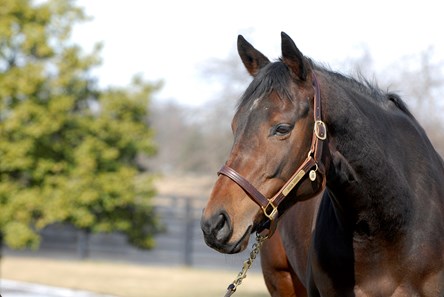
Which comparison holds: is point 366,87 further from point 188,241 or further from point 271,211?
point 188,241

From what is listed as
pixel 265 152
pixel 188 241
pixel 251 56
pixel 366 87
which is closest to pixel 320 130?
pixel 265 152

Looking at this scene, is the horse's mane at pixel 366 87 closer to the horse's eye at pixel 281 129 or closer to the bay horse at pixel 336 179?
the bay horse at pixel 336 179

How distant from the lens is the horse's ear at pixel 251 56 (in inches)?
165

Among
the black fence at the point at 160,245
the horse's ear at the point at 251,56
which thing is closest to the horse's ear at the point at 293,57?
the horse's ear at the point at 251,56

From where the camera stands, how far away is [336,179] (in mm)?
3953

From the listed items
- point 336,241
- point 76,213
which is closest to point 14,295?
point 76,213

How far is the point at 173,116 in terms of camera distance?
53938 mm

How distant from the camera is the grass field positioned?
1482cm

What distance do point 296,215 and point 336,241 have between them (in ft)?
3.55

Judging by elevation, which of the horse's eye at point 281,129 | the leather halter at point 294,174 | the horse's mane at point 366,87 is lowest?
the leather halter at point 294,174

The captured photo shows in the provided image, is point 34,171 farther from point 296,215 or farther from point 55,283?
point 296,215

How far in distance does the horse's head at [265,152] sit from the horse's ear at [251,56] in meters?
0.30

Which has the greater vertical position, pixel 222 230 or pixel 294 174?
pixel 294 174

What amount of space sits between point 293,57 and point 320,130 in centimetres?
37
